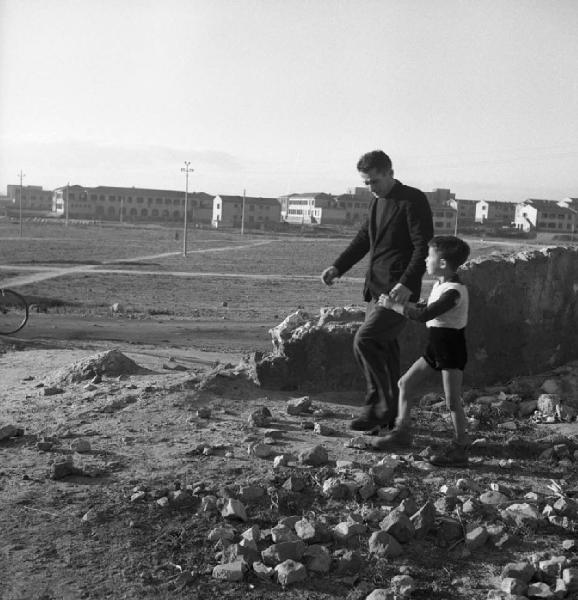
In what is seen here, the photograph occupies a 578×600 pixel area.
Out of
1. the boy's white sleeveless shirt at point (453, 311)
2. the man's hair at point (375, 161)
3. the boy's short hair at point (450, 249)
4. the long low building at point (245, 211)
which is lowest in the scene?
the boy's white sleeveless shirt at point (453, 311)

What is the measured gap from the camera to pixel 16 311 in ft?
49.6

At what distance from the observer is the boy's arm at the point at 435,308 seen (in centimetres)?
493

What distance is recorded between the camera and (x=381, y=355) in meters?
5.62

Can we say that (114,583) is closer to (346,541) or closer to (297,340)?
(346,541)

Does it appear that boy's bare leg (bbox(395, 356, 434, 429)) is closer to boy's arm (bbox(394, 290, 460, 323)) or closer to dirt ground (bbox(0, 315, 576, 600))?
dirt ground (bbox(0, 315, 576, 600))

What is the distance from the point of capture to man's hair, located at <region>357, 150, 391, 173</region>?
Result: 5.45 metres

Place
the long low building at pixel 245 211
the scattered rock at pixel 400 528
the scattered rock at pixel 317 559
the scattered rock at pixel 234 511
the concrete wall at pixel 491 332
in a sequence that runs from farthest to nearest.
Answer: the long low building at pixel 245 211 → the concrete wall at pixel 491 332 → the scattered rock at pixel 234 511 → the scattered rock at pixel 400 528 → the scattered rock at pixel 317 559

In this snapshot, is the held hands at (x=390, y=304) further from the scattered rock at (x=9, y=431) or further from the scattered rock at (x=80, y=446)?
the scattered rock at (x=9, y=431)

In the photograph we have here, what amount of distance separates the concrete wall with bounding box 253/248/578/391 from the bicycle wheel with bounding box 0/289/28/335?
777 centimetres

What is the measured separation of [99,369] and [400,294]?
12.6 feet

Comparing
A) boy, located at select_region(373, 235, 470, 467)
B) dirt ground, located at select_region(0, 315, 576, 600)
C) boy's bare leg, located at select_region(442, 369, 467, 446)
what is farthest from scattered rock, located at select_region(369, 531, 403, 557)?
boy's bare leg, located at select_region(442, 369, 467, 446)

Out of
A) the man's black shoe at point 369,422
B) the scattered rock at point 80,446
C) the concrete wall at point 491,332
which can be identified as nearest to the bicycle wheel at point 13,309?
the concrete wall at point 491,332

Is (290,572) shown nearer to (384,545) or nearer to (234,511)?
(384,545)

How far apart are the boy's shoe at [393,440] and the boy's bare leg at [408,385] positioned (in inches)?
1.5
